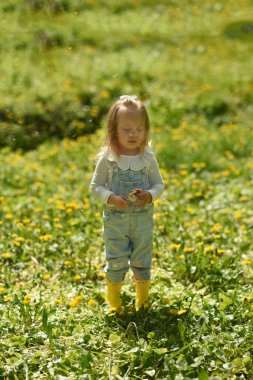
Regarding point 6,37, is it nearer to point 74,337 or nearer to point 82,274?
point 82,274

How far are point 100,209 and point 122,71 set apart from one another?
15.7 feet

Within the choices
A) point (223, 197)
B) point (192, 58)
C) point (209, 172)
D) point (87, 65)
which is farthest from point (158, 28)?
point (223, 197)

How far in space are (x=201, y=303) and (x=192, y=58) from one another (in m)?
8.10

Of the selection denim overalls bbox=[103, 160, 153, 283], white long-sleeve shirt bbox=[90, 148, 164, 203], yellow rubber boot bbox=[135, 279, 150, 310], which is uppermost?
white long-sleeve shirt bbox=[90, 148, 164, 203]

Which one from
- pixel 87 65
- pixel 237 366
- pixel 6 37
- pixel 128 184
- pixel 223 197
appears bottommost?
pixel 237 366

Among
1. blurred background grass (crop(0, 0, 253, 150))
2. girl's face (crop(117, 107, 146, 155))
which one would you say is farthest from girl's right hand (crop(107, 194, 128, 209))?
blurred background grass (crop(0, 0, 253, 150))

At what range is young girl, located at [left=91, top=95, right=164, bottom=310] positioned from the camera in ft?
10.3

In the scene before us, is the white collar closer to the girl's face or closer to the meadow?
the girl's face

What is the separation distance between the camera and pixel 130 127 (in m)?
3.11

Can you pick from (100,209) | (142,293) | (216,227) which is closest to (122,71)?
(100,209)

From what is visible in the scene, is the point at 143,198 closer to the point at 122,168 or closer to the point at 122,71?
the point at 122,168

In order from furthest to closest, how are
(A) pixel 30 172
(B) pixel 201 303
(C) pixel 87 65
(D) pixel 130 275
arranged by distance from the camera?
(C) pixel 87 65 → (A) pixel 30 172 → (D) pixel 130 275 → (B) pixel 201 303

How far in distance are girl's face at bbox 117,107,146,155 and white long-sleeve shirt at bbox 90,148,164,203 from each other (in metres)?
0.10

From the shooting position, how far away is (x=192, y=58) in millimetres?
10750
